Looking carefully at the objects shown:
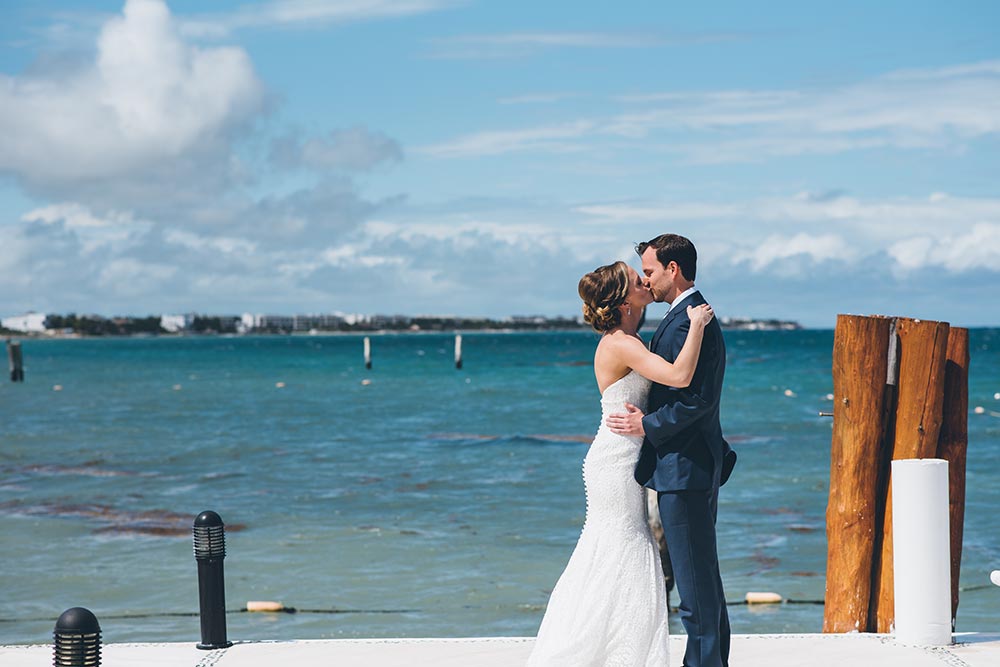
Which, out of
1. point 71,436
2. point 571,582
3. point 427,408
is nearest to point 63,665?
point 571,582

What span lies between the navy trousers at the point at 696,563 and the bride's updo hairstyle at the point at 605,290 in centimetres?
88

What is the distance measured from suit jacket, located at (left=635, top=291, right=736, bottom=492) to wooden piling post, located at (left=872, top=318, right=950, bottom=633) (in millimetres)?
2163

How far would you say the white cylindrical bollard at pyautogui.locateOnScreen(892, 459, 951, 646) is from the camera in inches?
271

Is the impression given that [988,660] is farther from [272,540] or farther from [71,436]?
[71,436]

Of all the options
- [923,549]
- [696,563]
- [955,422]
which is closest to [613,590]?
[696,563]

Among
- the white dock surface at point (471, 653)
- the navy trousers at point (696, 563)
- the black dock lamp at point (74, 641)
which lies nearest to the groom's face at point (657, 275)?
the navy trousers at point (696, 563)

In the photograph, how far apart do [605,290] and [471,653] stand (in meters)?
2.51

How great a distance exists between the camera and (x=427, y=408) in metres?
45.6

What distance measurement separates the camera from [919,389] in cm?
735

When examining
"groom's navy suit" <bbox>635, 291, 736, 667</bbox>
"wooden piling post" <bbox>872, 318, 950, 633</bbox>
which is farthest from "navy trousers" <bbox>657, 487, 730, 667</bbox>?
"wooden piling post" <bbox>872, 318, 950, 633</bbox>

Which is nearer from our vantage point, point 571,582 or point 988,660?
point 571,582

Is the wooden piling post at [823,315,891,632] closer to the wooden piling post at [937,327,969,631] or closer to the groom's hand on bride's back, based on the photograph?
the wooden piling post at [937,327,969,631]

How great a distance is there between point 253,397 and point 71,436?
63.9ft

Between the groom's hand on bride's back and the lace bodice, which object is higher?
the lace bodice
